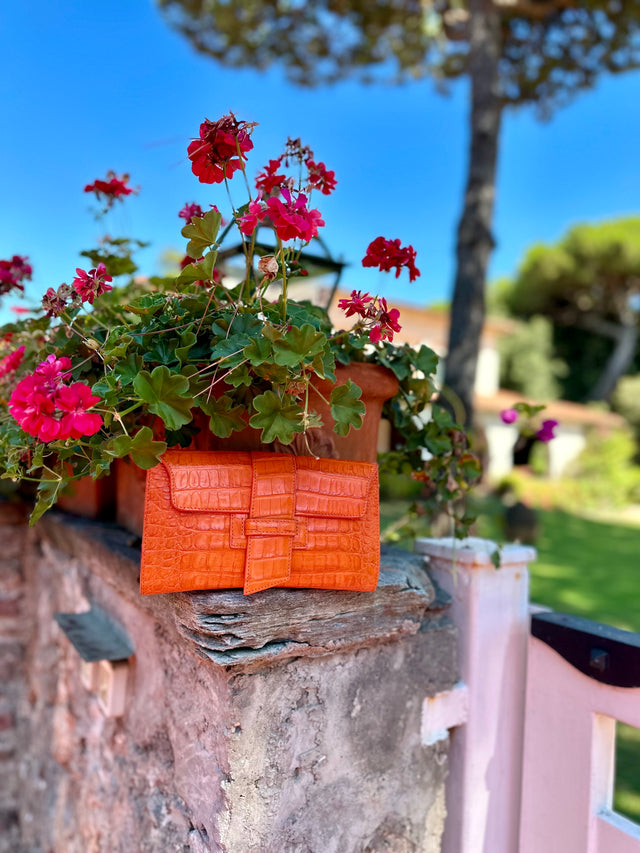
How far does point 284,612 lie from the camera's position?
95 centimetres

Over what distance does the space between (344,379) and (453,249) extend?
3.83 metres

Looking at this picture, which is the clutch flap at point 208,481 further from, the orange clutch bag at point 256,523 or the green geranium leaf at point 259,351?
the green geranium leaf at point 259,351

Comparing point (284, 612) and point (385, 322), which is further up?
point (385, 322)

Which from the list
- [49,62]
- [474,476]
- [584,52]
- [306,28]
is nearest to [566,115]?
[584,52]

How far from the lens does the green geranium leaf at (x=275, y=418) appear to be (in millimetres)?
827

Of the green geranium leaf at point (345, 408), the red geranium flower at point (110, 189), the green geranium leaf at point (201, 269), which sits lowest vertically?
the green geranium leaf at point (345, 408)

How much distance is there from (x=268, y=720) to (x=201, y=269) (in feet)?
2.42

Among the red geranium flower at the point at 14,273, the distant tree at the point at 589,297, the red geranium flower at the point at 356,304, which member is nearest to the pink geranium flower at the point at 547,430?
the red geranium flower at the point at 356,304

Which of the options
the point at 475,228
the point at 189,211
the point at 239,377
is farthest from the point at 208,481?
the point at 475,228

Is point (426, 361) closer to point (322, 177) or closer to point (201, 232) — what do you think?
point (322, 177)

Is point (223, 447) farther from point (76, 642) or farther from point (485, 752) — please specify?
point (485, 752)

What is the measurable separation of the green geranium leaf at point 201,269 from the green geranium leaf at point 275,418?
0.69 feet

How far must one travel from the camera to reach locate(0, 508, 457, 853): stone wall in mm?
935

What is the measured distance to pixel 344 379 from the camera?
3.36 ft
